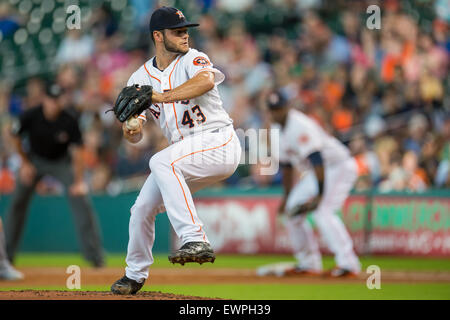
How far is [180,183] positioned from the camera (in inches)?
249

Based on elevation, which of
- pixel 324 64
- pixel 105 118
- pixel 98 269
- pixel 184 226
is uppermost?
pixel 324 64

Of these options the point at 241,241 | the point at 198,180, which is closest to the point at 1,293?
the point at 198,180

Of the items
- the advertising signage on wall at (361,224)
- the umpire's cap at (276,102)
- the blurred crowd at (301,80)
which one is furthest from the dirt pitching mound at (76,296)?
the blurred crowd at (301,80)

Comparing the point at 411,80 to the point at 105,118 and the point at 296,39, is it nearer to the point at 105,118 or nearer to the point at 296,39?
the point at 296,39

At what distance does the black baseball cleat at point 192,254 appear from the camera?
5.96 metres

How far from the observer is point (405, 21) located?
16375 millimetres

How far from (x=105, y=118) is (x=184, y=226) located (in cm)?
1115

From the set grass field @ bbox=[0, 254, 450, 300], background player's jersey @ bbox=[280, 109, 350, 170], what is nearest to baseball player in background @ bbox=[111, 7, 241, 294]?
grass field @ bbox=[0, 254, 450, 300]

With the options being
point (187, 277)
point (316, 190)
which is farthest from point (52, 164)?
point (316, 190)

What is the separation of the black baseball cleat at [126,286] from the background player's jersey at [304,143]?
402cm

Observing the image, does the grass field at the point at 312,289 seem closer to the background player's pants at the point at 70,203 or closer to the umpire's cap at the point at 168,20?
the background player's pants at the point at 70,203

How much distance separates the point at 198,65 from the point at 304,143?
409 centimetres

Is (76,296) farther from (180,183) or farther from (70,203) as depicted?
(70,203)
